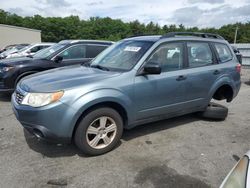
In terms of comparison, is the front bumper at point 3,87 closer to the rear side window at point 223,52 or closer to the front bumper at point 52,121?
the front bumper at point 52,121

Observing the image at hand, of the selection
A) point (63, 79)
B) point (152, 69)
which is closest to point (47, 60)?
point (63, 79)

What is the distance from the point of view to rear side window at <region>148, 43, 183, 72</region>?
451cm

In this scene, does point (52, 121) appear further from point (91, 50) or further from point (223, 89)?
point (91, 50)

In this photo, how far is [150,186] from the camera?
3166 mm

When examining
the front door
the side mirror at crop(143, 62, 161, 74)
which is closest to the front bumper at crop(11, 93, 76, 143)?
the front door

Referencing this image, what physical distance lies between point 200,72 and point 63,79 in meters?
2.59

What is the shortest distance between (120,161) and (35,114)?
4.42 feet

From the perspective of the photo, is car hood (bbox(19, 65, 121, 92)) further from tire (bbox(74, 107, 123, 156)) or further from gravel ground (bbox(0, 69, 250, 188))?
gravel ground (bbox(0, 69, 250, 188))

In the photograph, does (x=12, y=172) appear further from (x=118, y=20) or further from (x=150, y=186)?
(x=118, y=20)

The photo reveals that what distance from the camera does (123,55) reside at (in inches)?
182

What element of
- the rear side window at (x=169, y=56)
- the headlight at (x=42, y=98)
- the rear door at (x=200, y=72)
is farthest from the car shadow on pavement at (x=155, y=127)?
the headlight at (x=42, y=98)

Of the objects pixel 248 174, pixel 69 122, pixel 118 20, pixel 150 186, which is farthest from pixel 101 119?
pixel 118 20

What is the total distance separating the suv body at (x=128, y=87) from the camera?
3.57 meters

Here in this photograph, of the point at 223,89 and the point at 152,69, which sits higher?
the point at 152,69
